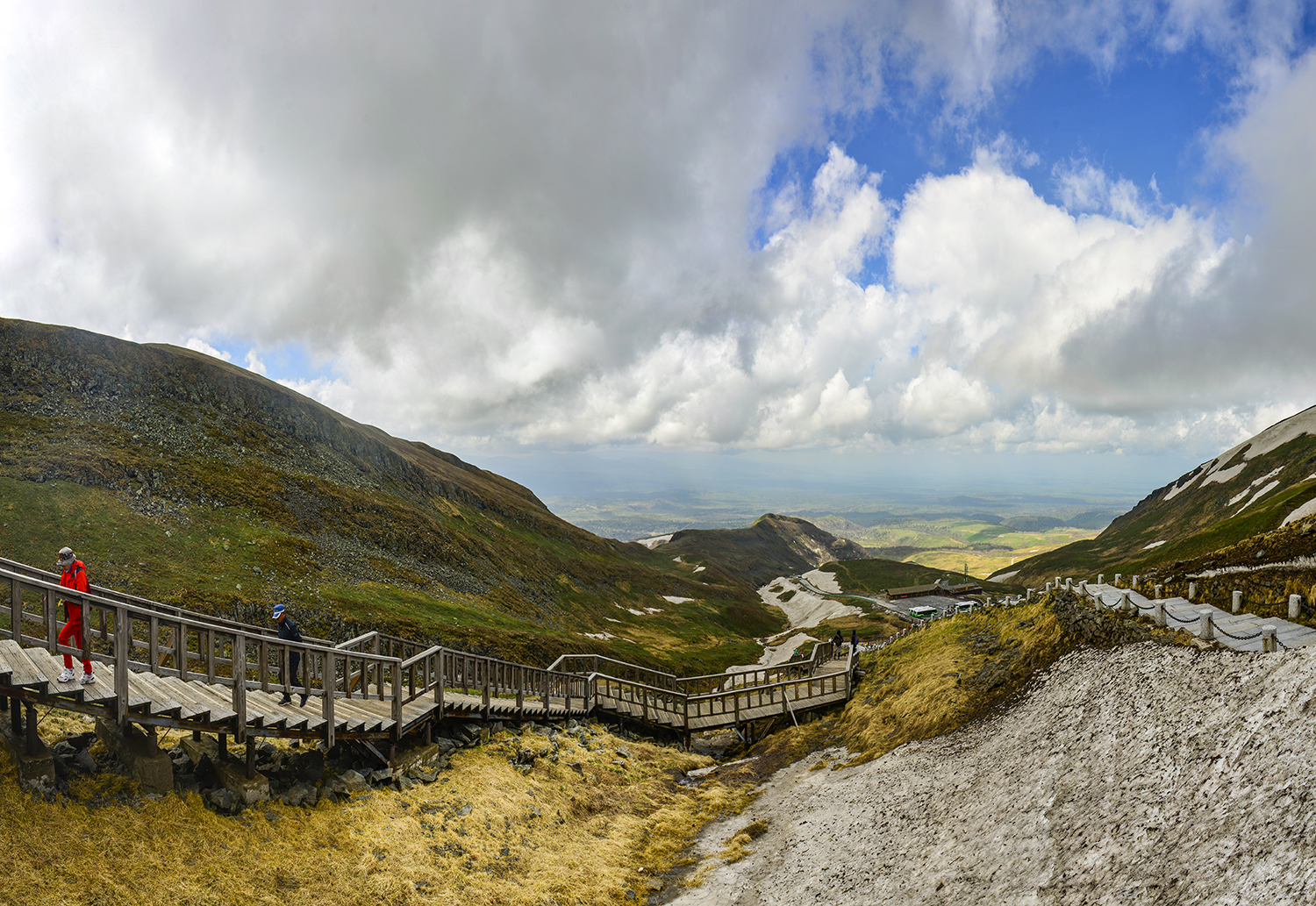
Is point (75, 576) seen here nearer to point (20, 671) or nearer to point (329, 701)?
point (20, 671)

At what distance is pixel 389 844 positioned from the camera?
36.6ft

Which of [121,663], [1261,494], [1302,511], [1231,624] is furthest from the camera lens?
[1261,494]

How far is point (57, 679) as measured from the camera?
8.66 metres

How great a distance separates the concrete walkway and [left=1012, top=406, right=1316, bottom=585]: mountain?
5143cm

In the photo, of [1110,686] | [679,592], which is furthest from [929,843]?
[679,592]

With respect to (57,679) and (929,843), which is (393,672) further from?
Answer: (929,843)

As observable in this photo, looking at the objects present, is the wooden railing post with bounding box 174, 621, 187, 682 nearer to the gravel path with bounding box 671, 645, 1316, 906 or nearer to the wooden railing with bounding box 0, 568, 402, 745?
the wooden railing with bounding box 0, 568, 402, 745

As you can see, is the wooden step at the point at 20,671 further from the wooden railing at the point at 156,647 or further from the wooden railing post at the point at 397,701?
the wooden railing post at the point at 397,701

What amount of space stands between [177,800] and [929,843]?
14.0 metres

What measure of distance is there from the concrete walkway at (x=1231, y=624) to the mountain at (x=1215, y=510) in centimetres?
5143

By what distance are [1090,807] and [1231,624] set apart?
810 cm

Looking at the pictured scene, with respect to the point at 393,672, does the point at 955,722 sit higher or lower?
lower

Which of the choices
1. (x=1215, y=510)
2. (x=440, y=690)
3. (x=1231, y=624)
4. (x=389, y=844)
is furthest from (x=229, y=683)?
(x=1215, y=510)

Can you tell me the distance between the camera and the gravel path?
7562mm
